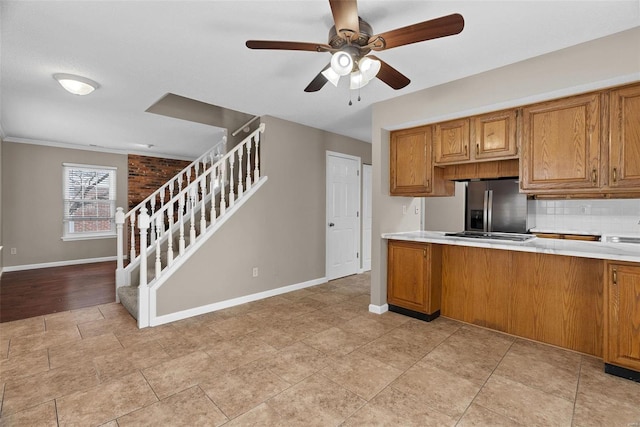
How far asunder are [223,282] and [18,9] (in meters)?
2.87

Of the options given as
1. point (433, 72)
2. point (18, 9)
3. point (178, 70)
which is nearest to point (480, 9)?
point (433, 72)

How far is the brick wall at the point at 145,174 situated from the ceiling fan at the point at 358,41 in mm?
6211

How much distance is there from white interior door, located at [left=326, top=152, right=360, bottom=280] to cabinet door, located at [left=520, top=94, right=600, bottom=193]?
280 cm

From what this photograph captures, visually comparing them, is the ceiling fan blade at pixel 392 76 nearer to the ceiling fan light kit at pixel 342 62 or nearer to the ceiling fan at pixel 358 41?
the ceiling fan at pixel 358 41

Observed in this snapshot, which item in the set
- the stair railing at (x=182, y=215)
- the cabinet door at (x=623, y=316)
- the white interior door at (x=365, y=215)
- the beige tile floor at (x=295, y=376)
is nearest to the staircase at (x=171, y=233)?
the stair railing at (x=182, y=215)

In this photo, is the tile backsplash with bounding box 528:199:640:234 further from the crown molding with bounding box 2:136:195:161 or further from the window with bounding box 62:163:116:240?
the window with bounding box 62:163:116:240

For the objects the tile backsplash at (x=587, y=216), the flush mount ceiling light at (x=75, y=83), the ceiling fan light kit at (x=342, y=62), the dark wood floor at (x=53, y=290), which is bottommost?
the dark wood floor at (x=53, y=290)

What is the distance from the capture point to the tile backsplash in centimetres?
384

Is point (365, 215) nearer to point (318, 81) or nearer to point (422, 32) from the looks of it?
point (318, 81)

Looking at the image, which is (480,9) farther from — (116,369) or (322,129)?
(116,369)

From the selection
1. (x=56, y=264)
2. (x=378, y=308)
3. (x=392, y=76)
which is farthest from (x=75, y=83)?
(x=56, y=264)

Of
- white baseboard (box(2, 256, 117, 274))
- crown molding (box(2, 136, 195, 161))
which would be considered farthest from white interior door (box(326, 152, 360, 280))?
white baseboard (box(2, 256, 117, 274))

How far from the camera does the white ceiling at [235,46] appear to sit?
6.27ft

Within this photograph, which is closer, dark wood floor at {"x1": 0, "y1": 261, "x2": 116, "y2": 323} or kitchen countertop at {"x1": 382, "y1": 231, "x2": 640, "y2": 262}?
kitchen countertop at {"x1": 382, "y1": 231, "x2": 640, "y2": 262}
